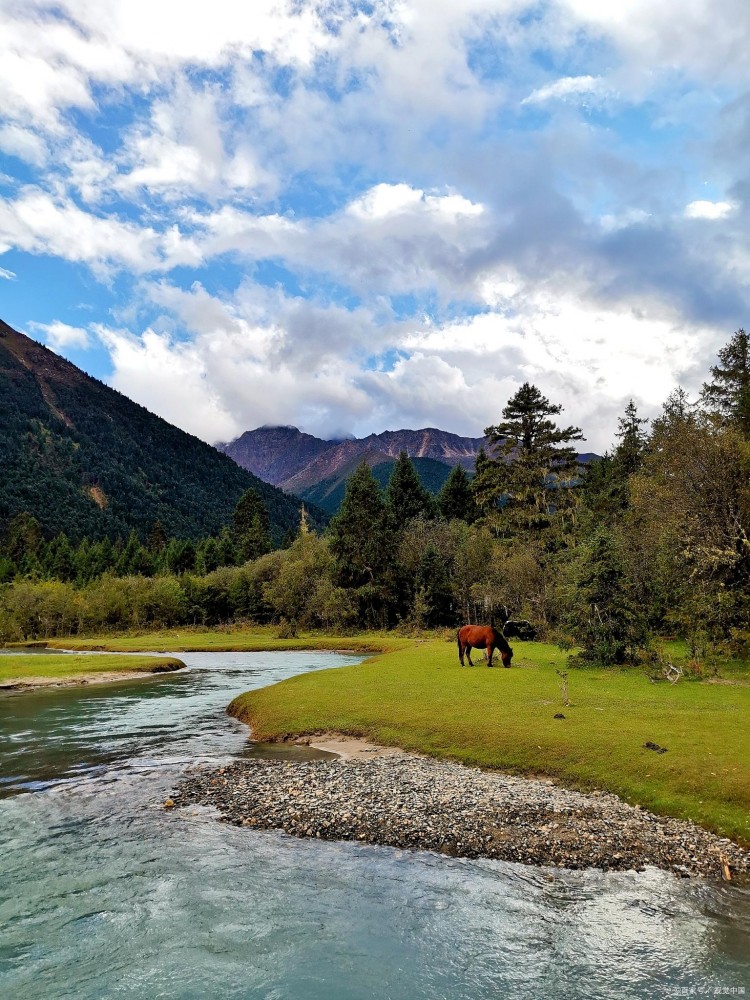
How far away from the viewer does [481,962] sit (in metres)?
8.08

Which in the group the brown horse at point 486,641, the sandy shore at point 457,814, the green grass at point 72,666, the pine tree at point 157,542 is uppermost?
the pine tree at point 157,542

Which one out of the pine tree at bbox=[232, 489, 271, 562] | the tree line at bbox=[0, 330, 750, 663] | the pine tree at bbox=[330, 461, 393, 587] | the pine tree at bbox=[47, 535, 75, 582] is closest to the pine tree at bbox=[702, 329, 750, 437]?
the tree line at bbox=[0, 330, 750, 663]

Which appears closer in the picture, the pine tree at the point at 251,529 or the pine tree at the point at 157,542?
the pine tree at the point at 251,529

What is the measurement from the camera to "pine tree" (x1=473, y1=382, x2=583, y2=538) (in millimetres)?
60438

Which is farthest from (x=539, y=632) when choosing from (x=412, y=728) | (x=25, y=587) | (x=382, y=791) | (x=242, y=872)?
(x=25, y=587)

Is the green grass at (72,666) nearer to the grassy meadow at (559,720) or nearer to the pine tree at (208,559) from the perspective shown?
the grassy meadow at (559,720)

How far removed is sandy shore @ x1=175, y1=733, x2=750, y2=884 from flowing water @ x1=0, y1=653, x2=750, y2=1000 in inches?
21.8

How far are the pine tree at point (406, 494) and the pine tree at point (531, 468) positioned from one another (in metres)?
37.2

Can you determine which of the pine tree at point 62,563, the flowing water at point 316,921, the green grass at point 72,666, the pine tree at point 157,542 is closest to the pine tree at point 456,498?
the green grass at point 72,666

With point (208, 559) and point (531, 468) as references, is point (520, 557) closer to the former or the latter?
point (531, 468)

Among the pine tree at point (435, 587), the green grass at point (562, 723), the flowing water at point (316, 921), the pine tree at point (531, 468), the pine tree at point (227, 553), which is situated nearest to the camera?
the flowing water at point (316, 921)

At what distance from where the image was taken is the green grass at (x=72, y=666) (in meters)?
41.8

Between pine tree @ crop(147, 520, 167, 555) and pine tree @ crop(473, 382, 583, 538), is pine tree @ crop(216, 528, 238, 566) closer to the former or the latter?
pine tree @ crop(147, 520, 167, 555)

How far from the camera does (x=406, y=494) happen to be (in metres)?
104
